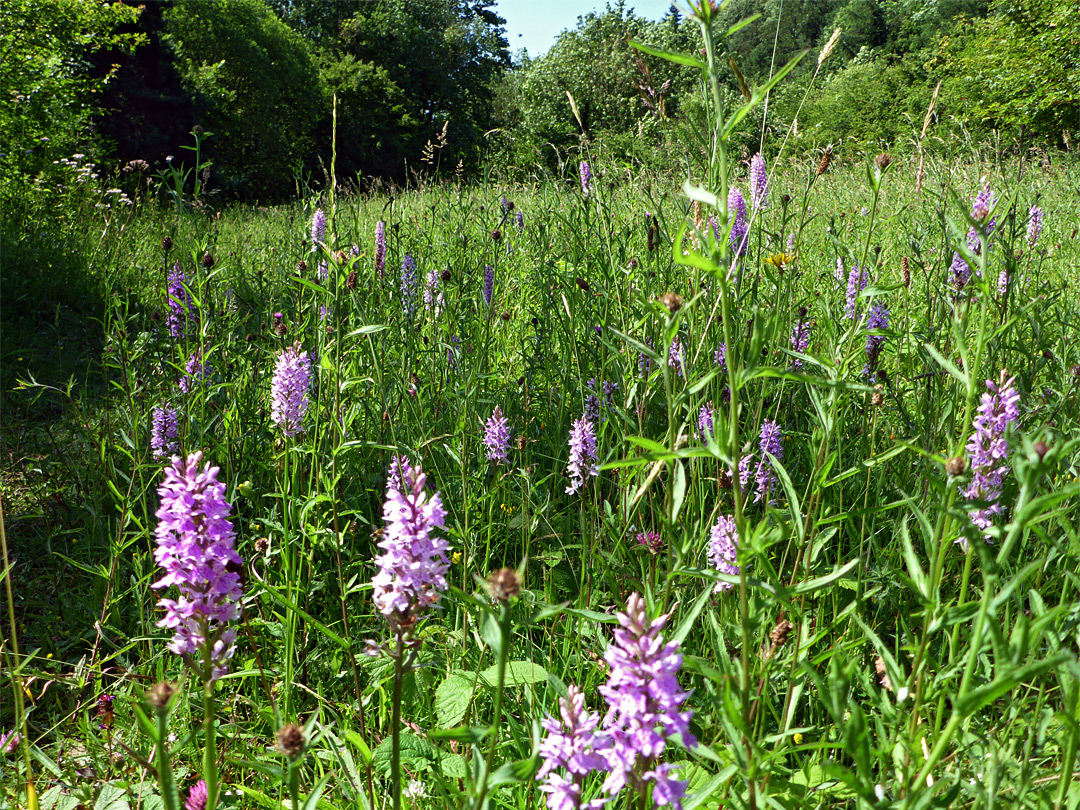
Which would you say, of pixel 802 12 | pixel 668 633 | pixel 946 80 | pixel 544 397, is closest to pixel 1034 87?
pixel 946 80

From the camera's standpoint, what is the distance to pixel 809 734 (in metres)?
1.63

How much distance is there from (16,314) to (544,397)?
13.8 feet

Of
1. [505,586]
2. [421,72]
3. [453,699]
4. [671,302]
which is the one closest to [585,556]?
[453,699]

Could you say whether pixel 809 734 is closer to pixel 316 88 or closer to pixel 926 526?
pixel 926 526

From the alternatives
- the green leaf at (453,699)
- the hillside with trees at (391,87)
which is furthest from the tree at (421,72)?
the green leaf at (453,699)

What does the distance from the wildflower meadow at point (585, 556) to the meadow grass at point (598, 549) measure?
0.02m

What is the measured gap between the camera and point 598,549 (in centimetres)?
Result: 169

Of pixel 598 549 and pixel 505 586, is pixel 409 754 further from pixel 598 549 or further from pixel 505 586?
pixel 505 586

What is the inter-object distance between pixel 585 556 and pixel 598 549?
0.04 metres

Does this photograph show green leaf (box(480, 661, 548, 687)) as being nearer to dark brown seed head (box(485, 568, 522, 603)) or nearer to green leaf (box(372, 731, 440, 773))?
green leaf (box(372, 731, 440, 773))

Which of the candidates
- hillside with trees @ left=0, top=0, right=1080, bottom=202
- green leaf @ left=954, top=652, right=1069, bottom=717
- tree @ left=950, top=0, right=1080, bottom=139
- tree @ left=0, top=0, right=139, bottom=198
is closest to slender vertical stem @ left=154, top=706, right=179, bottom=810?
green leaf @ left=954, top=652, right=1069, bottom=717

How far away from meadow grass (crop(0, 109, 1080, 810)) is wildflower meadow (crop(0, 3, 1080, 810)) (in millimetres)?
16

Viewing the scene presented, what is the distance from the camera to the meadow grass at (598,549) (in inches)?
37.0

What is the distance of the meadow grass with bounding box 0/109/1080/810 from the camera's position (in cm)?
94
